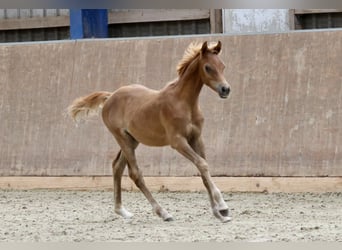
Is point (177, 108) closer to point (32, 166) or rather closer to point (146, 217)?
point (146, 217)

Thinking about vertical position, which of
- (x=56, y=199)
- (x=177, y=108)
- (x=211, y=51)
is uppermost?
(x=211, y=51)

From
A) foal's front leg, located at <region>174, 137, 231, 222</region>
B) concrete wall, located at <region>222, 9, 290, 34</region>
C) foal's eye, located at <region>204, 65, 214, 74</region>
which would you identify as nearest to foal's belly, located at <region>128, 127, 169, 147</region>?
foal's front leg, located at <region>174, 137, 231, 222</region>

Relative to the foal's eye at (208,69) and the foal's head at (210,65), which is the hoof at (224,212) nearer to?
the foal's head at (210,65)

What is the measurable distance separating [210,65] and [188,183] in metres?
2.35

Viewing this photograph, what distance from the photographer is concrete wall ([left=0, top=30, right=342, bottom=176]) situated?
7.04 m

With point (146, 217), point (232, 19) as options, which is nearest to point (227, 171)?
point (146, 217)

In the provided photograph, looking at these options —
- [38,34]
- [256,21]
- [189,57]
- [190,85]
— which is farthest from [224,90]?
[38,34]

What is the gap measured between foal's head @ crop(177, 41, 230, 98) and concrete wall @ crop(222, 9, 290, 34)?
4.96 m

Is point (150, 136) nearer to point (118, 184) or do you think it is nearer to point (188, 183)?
point (118, 184)

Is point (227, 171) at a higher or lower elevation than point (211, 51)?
lower

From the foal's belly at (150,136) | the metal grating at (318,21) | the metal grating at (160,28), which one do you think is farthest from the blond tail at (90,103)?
the metal grating at (160,28)

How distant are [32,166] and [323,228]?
4357mm

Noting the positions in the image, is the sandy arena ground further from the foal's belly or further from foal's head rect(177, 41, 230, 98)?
foal's head rect(177, 41, 230, 98)

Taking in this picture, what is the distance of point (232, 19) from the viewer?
10.7 m
